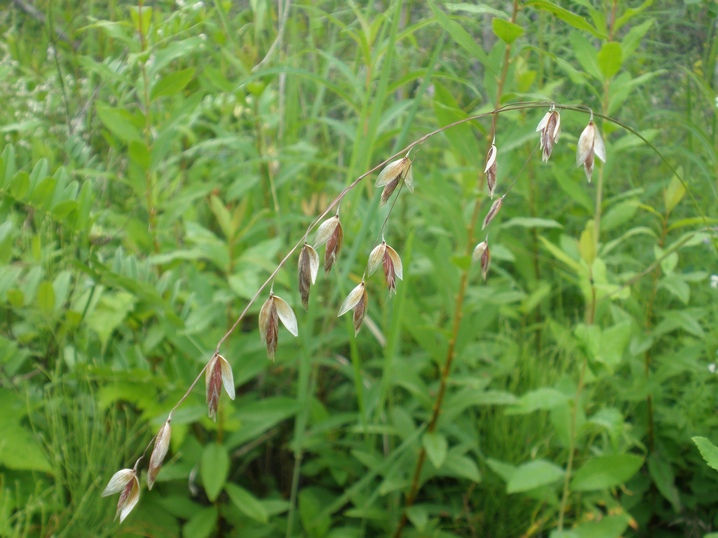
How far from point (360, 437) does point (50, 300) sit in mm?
666

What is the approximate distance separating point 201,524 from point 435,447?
1.40ft

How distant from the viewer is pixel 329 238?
629 mm

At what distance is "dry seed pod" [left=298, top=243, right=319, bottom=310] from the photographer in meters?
0.61

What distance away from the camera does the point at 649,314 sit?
1244 millimetres

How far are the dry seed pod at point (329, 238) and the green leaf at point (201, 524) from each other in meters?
0.70

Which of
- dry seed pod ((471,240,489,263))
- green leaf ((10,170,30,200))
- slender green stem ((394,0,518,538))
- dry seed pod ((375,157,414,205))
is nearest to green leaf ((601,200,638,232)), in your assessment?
slender green stem ((394,0,518,538))

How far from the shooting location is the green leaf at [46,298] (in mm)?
1085

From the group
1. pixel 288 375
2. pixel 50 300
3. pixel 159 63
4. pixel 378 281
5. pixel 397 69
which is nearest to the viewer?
pixel 50 300

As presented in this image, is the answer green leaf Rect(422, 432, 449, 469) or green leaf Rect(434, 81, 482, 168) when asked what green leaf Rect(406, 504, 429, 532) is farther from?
green leaf Rect(434, 81, 482, 168)

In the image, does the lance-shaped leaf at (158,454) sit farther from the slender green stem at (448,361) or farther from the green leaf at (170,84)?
the green leaf at (170,84)

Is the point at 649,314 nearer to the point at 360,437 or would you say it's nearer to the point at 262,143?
the point at 360,437

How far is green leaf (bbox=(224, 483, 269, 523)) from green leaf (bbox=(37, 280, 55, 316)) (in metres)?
0.44

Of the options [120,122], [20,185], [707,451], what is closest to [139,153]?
[120,122]

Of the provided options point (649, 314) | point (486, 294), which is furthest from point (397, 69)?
point (649, 314)
